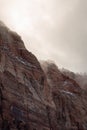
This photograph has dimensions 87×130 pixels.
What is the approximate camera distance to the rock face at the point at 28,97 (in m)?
127

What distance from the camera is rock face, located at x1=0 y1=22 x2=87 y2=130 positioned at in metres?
127

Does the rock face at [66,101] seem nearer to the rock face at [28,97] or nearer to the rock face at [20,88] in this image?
the rock face at [28,97]

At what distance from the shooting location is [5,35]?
145 metres

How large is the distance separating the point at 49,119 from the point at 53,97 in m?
15.5

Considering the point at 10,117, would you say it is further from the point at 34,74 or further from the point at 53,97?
the point at 53,97

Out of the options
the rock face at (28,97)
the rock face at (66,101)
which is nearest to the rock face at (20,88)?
the rock face at (28,97)

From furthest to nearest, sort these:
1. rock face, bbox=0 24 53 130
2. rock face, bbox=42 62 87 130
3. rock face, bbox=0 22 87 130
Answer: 1. rock face, bbox=42 62 87 130
2. rock face, bbox=0 22 87 130
3. rock face, bbox=0 24 53 130

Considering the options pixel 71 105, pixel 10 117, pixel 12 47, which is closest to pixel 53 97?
pixel 71 105

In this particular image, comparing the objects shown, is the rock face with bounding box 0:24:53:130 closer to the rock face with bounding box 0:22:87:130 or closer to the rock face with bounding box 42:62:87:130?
the rock face with bounding box 0:22:87:130

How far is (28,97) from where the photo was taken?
134875 mm

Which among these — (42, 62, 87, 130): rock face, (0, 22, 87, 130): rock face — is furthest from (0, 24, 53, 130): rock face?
(42, 62, 87, 130): rock face

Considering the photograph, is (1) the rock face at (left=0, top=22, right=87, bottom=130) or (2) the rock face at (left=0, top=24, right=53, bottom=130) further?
(1) the rock face at (left=0, top=22, right=87, bottom=130)

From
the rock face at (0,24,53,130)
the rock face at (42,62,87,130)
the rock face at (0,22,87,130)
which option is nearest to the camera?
the rock face at (0,24,53,130)

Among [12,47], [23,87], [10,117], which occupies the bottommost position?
[10,117]
